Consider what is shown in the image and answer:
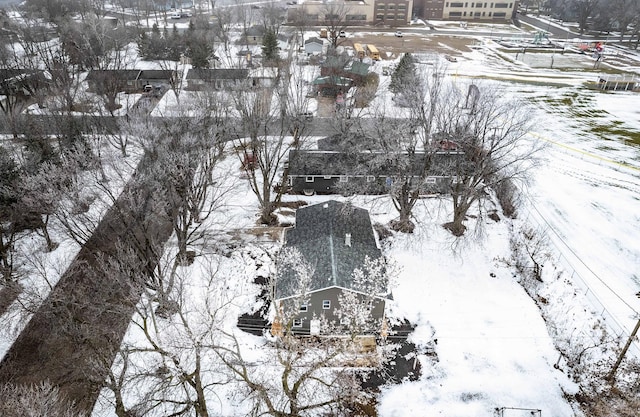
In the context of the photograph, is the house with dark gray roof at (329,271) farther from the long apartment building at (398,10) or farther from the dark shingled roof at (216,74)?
the long apartment building at (398,10)

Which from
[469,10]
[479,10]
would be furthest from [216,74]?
[479,10]

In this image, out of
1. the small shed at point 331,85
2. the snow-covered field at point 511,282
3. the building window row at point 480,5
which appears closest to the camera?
the snow-covered field at point 511,282

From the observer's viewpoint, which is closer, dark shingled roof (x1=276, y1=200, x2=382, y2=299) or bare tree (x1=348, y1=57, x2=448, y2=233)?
dark shingled roof (x1=276, y1=200, x2=382, y2=299)

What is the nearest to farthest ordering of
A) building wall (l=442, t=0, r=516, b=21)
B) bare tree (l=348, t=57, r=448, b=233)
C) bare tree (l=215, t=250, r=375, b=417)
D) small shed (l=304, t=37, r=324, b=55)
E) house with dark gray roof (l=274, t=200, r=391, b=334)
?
bare tree (l=215, t=250, r=375, b=417) → house with dark gray roof (l=274, t=200, r=391, b=334) → bare tree (l=348, t=57, r=448, b=233) → small shed (l=304, t=37, r=324, b=55) → building wall (l=442, t=0, r=516, b=21)

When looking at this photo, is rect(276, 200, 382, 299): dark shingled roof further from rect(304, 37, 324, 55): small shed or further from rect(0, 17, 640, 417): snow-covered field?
rect(304, 37, 324, 55): small shed

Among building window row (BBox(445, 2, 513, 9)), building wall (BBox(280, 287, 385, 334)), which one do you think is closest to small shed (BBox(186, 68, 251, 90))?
building wall (BBox(280, 287, 385, 334))

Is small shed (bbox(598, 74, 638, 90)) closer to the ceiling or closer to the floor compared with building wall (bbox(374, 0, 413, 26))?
closer to the floor

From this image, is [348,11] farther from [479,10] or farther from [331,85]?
[331,85]

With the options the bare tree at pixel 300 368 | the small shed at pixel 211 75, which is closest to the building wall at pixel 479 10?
the small shed at pixel 211 75

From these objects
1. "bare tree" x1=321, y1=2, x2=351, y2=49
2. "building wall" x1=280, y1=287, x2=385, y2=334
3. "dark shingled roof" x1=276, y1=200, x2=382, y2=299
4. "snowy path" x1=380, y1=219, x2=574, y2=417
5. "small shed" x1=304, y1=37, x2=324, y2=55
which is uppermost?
"bare tree" x1=321, y1=2, x2=351, y2=49
